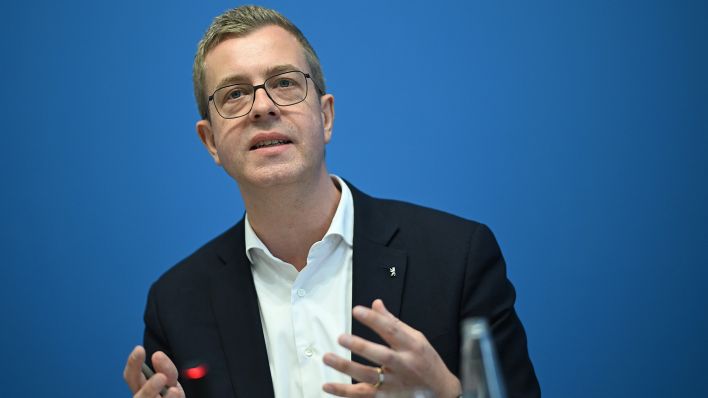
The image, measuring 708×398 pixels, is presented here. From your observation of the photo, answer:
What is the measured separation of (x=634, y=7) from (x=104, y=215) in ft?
8.03

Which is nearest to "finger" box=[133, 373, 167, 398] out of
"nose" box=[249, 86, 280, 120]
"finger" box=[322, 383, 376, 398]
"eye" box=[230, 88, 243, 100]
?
"finger" box=[322, 383, 376, 398]

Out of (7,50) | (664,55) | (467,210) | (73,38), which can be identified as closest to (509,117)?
(467,210)

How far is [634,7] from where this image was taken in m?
2.95

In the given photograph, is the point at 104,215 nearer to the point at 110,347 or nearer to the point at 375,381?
the point at 110,347

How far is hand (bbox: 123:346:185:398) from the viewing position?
5.82ft

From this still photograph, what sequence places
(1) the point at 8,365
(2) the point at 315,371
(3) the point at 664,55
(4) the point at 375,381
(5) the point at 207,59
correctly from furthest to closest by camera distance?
1. (1) the point at 8,365
2. (3) the point at 664,55
3. (5) the point at 207,59
4. (2) the point at 315,371
5. (4) the point at 375,381

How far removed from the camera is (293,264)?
256 centimetres

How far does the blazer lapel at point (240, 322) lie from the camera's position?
2305mm

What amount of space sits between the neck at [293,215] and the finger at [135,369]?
0.75 metres

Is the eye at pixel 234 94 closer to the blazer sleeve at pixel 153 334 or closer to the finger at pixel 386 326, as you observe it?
the blazer sleeve at pixel 153 334

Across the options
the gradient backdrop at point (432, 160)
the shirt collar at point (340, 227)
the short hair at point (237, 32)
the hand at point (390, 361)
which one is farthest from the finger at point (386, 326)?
the gradient backdrop at point (432, 160)

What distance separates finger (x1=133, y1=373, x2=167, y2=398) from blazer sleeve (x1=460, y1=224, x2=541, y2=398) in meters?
1.01

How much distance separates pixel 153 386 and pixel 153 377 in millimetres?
24

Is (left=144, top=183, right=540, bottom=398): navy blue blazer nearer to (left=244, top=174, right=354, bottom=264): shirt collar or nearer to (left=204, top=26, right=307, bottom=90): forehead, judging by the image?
(left=244, top=174, right=354, bottom=264): shirt collar
